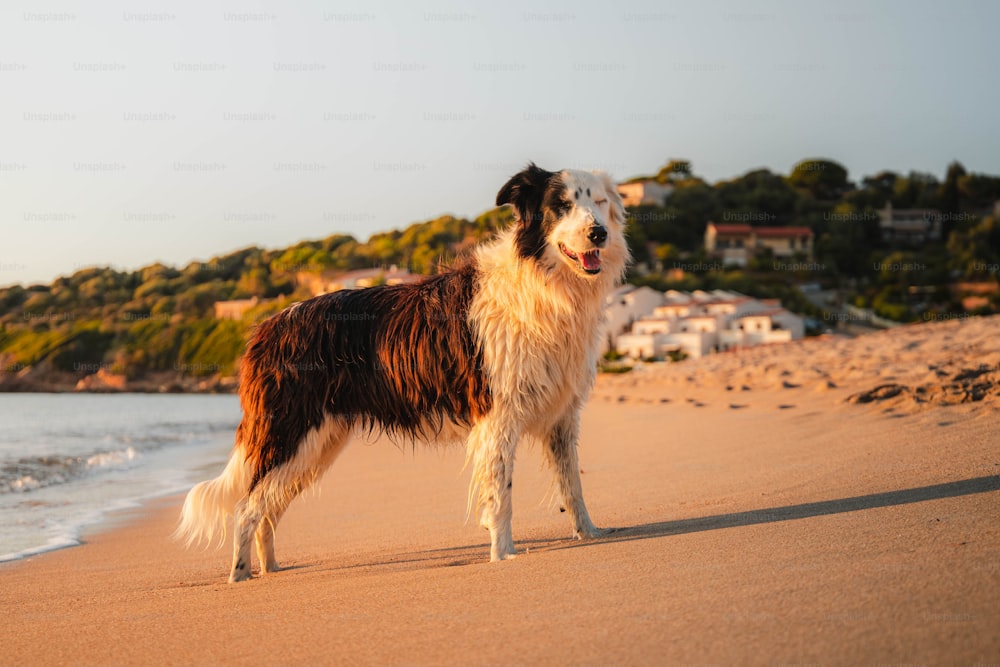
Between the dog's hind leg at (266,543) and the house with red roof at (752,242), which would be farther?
the house with red roof at (752,242)

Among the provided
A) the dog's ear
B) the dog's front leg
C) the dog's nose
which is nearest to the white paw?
the dog's front leg

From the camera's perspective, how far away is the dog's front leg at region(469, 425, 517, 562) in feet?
15.5

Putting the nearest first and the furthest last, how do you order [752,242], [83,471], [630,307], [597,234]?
1. [597,234]
2. [83,471]
3. [630,307]
4. [752,242]

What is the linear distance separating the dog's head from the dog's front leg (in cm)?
107

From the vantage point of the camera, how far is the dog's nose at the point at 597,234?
4.75m

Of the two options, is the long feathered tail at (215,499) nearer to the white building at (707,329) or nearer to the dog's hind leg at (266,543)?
the dog's hind leg at (266,543)

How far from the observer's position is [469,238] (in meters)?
66.5

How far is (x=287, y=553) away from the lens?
229 inches

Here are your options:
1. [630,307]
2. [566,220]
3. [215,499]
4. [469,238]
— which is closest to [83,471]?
[215,499]

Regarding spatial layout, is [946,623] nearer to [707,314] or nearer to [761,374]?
[761,374]

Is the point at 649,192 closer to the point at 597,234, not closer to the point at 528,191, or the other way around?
the point at 528,191

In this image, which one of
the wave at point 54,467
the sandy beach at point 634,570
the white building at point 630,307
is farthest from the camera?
the white building at point 630,307

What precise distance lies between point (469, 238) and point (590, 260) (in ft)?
204

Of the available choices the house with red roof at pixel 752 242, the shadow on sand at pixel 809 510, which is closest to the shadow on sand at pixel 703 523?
the shadow on sand at pixel 809 510
